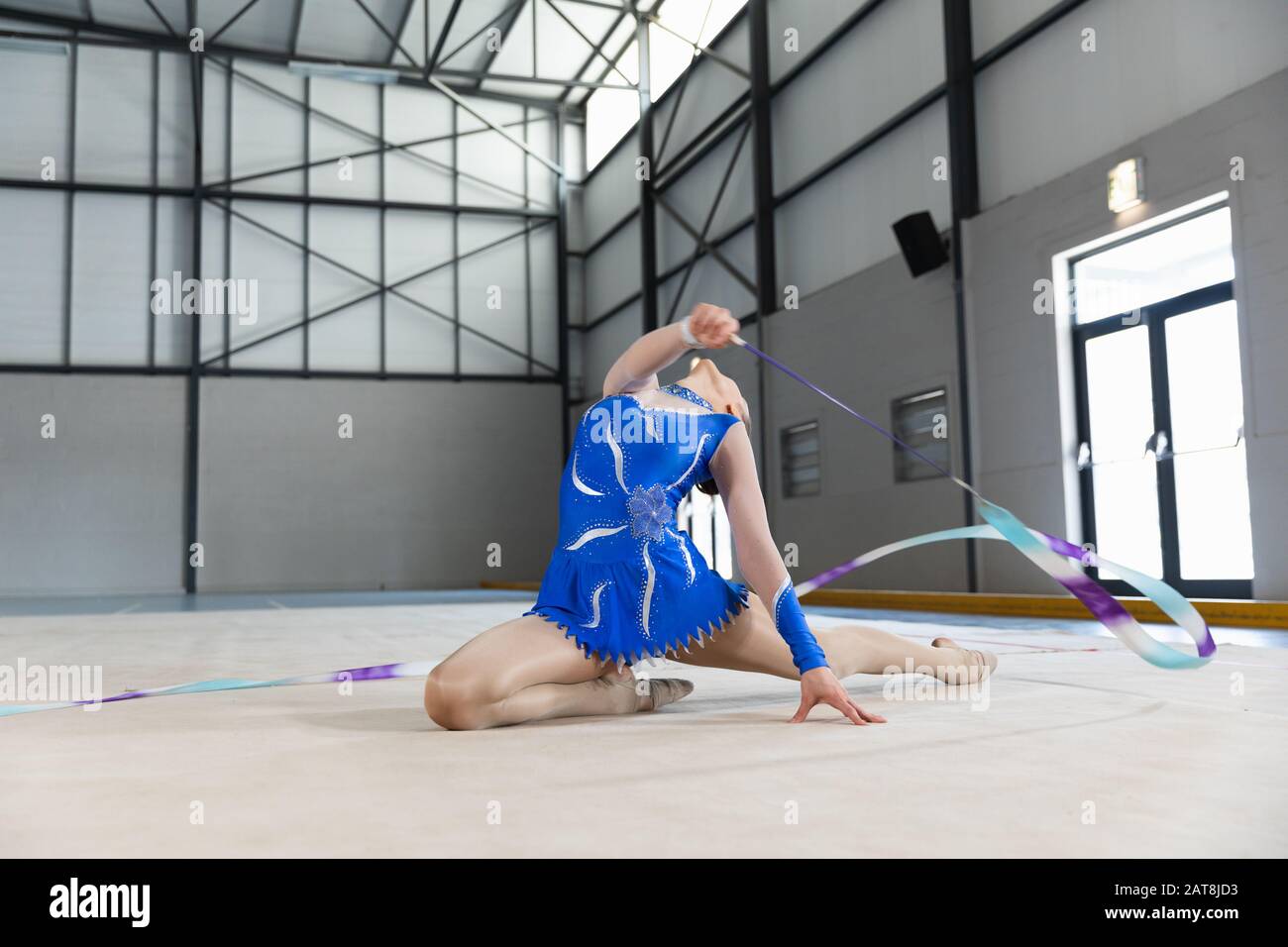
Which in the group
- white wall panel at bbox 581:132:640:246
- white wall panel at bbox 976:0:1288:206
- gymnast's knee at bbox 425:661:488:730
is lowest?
gymnast's knee at bbox 425:661:488:730

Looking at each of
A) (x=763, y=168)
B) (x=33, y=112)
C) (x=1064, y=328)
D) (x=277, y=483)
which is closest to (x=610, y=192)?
(x=763, y=168)

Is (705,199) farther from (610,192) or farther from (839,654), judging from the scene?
(839,654)

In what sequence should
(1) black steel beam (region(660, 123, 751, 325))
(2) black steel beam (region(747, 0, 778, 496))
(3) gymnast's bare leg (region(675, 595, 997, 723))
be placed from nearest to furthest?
(3) gymnast's bare leg (region(675, 595, 997, 723)), (2) black steel beam (region(747, 0, 778, 496)), (1) black steel beam (region(660, 123, 751, 325))

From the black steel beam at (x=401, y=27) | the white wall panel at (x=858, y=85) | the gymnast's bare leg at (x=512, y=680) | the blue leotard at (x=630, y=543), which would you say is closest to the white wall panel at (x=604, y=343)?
the white wall panel at (x=858, y=85)

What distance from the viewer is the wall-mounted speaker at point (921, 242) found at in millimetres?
9648

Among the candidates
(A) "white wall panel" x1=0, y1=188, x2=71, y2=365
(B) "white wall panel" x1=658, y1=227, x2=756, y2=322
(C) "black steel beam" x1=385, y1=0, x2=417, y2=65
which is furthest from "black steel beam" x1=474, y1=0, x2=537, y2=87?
(A) "white wall panel" x1=0, y1=188, x2=71, y2=365

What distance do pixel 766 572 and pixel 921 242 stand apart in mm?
7869

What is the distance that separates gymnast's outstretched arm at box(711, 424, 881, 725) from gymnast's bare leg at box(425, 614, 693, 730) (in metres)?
0.45

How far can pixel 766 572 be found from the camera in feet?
8.25

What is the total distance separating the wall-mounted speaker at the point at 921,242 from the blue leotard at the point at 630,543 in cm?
760

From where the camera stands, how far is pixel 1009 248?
8953 millimetres

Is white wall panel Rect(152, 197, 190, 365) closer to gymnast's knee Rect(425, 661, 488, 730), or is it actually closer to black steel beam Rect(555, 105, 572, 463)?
black steel beam Rect(555, 105, 572, 463)

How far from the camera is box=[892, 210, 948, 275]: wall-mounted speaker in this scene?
9.65m

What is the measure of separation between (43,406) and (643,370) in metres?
16.1
